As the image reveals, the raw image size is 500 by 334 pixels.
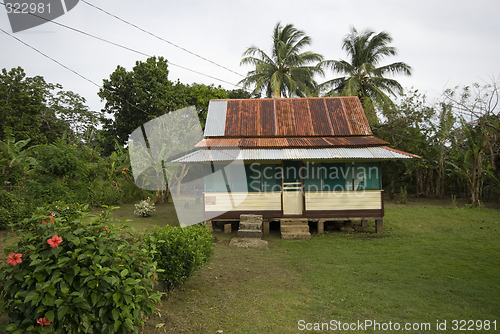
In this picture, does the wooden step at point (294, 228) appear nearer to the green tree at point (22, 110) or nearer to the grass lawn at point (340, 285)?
the grass lawn at point (340, 285)

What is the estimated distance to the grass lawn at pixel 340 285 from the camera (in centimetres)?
479

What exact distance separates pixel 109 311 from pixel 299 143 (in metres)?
9.31

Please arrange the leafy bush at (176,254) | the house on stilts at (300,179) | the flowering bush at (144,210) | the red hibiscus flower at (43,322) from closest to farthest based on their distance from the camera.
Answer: the red hibiscus flower at (43,322) → the leafy bush at (176,254) → the house on stilts at (300,179) → the flowering bush at (144,210)

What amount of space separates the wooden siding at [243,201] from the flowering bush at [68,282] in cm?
785

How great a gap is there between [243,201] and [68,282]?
8365 millimetres

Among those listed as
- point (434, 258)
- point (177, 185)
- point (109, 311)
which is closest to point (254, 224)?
point (434, 258)

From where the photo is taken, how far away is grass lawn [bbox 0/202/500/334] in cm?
479

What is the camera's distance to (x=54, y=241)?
300cm

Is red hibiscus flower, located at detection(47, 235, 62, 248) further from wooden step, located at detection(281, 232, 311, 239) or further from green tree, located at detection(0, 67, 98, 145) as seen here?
green tree, located at detection(0, 67, 98, 145)

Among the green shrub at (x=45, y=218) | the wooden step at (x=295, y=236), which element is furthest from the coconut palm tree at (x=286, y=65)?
the green shrub at (x=45, y=218)

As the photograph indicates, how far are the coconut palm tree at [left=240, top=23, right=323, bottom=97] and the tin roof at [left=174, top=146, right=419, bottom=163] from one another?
12.7 meters

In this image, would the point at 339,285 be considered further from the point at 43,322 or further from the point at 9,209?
the point at 9,209

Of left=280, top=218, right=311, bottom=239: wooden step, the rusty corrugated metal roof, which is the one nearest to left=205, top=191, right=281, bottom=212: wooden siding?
left=280, top=218, right=311, bottom=239: wooden step

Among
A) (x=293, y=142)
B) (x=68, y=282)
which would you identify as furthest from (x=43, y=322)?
(x=293, y=142)
